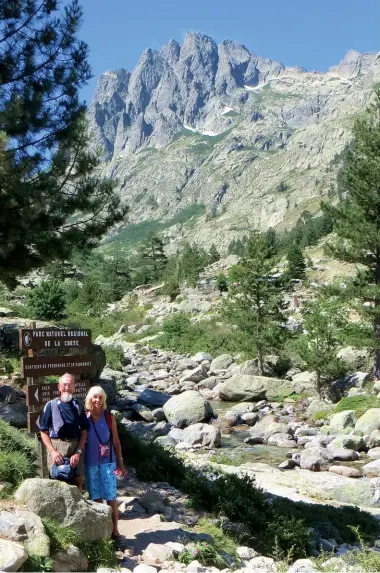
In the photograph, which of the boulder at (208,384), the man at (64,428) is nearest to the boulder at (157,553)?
the man at (64,428)

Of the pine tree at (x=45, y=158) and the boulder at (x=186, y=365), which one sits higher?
the pine tree at (x=45, y=158)

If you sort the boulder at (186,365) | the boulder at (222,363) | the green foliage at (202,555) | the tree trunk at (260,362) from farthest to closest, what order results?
the boulder at (186,365), the boulder at (222,363), the tree trunk at (260,362), the green foliage at (202,555)

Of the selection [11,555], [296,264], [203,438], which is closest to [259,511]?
[11,555]

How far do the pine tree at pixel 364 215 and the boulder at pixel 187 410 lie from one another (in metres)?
7.42

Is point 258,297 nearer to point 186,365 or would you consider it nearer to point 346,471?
point 186,365

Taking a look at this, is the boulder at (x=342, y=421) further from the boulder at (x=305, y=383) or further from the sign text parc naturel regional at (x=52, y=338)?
the sign text parc naturel regional at (x=52, y=338)

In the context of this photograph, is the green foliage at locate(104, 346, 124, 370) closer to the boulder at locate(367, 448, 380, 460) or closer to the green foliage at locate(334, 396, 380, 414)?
the green foliage at locate(334, 396, 380, 414)

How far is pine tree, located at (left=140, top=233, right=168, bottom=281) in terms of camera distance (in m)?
84.2

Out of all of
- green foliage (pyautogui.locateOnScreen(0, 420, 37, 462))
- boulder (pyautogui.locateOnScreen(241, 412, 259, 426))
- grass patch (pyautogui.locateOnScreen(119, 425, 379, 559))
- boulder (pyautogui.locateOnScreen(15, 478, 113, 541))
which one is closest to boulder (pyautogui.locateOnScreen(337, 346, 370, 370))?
boulder (pyautogui.locateOnScreen(241, 412, 259, 426))

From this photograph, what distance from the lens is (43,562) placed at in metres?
5.41

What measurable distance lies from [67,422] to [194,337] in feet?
118

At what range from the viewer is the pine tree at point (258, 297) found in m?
28.4

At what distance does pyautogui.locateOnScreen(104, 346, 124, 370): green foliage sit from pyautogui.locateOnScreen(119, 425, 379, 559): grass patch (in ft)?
70.5

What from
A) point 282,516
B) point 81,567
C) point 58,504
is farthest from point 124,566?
point 282,516
